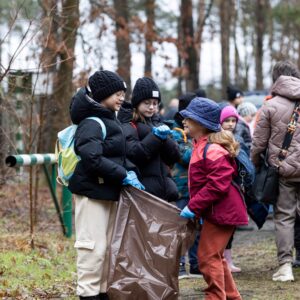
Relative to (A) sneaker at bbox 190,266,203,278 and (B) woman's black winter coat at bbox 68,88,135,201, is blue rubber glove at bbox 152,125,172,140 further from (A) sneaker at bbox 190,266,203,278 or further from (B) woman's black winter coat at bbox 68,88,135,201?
(A) sneaker at bbox 190,266,203,278

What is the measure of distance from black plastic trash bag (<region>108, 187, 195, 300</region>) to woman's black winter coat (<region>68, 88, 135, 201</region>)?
0.20 meters

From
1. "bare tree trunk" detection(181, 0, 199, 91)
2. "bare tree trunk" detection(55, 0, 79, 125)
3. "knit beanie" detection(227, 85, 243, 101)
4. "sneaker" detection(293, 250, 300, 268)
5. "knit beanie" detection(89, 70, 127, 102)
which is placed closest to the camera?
"knit beanie" detection(89, 70, 127, 102)

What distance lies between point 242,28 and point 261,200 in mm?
37700

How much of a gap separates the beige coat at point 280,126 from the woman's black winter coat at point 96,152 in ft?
6.69

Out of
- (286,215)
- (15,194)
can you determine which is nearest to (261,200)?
(286,215)

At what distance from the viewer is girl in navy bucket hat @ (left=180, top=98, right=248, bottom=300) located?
5.54 m

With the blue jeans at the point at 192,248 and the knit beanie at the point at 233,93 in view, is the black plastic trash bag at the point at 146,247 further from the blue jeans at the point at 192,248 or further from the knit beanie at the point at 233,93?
the knit beanie at the point at 233,93

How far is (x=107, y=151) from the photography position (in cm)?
571

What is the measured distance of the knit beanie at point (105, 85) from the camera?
228 inches

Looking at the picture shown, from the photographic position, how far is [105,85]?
5.80 metres

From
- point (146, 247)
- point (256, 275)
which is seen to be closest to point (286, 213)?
point (256, 275)

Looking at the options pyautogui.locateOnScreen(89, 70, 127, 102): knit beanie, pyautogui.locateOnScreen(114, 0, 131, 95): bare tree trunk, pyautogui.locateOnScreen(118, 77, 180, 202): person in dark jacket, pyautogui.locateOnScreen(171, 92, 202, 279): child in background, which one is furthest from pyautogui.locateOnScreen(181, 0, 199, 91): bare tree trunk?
pyautogui.locateOnScreen(89, 70, 127, 102): knit beanie

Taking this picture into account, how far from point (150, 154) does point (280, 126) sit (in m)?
1.66

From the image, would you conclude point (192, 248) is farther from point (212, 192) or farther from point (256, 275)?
point (212, 192)
